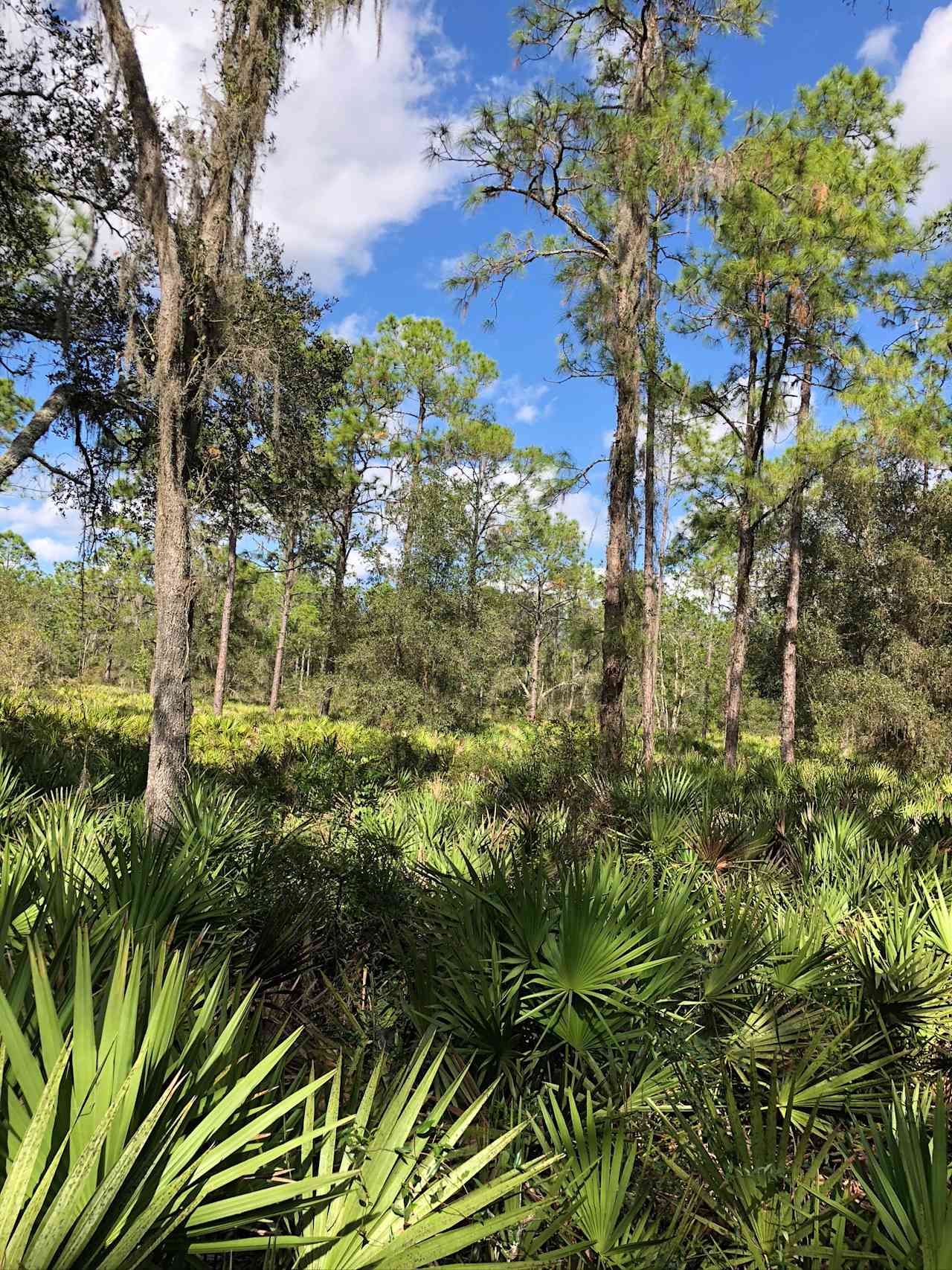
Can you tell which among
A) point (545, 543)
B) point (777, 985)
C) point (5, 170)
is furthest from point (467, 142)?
point (545, 543)

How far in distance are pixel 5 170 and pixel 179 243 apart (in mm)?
1825

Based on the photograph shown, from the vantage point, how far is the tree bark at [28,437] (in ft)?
20.7

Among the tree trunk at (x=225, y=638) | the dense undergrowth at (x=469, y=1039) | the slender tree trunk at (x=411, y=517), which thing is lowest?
the dense undergrowth at (x=469, y=1039)

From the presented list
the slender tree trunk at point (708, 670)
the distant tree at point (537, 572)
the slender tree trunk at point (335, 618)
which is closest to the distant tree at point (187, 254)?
the slender tree trunk at point (335, 618)

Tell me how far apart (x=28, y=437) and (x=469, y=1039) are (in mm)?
6946

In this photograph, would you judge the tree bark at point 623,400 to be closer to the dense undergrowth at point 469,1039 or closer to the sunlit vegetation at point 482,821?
the sunlit vegetation at point 482,821

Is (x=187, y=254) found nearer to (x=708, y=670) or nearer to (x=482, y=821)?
(x=482, y=821)

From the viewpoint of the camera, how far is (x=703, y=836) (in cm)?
616

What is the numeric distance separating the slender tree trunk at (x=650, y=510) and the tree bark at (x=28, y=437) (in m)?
8.98

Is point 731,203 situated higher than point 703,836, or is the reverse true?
point 731,203

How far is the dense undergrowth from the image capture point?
1.50m

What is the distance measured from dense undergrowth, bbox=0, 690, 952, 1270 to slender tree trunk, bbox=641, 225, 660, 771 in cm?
596

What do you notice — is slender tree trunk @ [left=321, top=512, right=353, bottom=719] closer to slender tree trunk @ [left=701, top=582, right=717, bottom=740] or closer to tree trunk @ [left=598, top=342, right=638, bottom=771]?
tree trunk @ [left=598, top=342, right=638, bottom=771]

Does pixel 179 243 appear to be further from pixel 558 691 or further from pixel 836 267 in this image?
pixel 558 691
